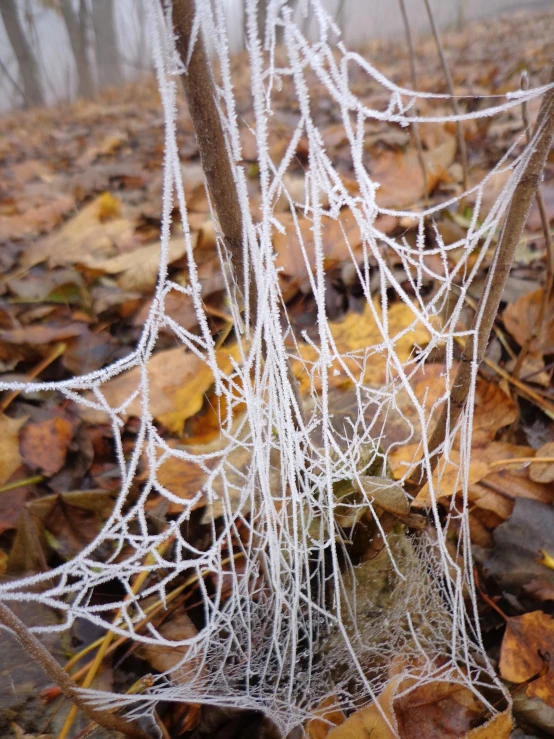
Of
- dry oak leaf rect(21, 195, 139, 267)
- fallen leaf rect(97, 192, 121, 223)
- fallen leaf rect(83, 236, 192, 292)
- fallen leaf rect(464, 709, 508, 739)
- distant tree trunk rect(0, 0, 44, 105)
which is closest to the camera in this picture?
fallen leaf rect(464, 709, 508, 739)

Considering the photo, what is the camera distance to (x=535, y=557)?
67cm

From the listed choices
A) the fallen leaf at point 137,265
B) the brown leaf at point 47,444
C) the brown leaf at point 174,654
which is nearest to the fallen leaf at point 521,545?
the brown leaf at point 174,654

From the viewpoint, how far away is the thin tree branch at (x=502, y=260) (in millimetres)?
406

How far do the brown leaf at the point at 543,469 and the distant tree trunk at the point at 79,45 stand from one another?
7.72 metres

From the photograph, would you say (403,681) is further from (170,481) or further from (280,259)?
(280,259)

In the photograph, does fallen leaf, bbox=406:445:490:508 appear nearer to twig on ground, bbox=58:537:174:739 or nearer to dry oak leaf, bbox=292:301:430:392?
dry oak leaf, bbox=292:301:430:392

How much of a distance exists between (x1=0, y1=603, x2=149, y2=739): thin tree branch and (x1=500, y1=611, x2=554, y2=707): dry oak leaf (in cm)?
44

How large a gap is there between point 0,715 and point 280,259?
89 centimetres

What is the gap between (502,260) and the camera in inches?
18.3

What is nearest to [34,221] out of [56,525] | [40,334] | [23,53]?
[40,334]

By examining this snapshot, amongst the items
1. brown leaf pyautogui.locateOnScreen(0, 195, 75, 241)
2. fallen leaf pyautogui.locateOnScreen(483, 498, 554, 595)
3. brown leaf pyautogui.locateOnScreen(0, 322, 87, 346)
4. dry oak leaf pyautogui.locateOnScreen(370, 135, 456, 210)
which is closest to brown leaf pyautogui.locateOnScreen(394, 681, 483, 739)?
fallen leaf pyautogui.locateOnScreen(483, 498, 554, 595)

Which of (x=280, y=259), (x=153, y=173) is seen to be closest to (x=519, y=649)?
(x=280, y=259)

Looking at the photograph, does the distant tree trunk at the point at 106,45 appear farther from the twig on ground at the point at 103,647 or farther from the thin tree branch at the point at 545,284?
the twig on ground at the point at 103,647

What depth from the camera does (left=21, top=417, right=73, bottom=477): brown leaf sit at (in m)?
0.82
